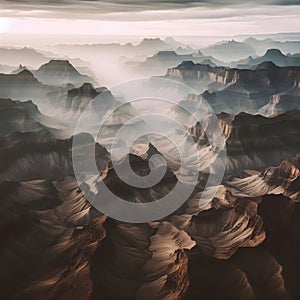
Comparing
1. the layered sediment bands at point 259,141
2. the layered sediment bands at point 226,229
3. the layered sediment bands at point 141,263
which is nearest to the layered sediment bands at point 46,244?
the layered sediment bands at point 141,263

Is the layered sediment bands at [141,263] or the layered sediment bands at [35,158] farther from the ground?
the layered sediment bands at [141,263]

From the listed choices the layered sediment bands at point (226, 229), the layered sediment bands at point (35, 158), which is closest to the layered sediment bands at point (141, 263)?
the layered sediment bands at point (226, 229)

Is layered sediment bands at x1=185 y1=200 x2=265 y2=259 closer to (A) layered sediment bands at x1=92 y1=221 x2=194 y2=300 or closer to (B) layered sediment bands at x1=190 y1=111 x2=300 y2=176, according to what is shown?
(A) layered sediment bands at x1=92 y1=221 x2=194 y2=300

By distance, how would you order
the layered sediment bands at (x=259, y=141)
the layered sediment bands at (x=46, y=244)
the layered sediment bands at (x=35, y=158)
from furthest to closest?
the layered sediment bands at (x=259, y=141), the layered sediment bands at (x=35, y=158), the layered sediment bands at (x=46, y=244)

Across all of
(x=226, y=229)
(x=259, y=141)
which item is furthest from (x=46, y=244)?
(x=259, y=141)

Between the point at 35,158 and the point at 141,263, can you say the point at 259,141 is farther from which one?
the point at 141,263

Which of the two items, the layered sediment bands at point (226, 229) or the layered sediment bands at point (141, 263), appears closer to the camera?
the layered sediment bands at point (141, 263)

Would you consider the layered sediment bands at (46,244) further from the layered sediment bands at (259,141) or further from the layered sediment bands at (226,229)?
the layered sediment bands at (259,141)

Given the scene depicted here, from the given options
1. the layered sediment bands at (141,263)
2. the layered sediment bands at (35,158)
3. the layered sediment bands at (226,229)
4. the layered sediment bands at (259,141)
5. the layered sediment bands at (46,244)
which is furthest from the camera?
the layered sediment bands at (259,141)

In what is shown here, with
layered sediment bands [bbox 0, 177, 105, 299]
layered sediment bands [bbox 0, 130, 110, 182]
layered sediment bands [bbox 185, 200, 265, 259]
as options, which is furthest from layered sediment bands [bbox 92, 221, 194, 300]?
layered sediment bands [bbox 0, 130, 110, 182]
